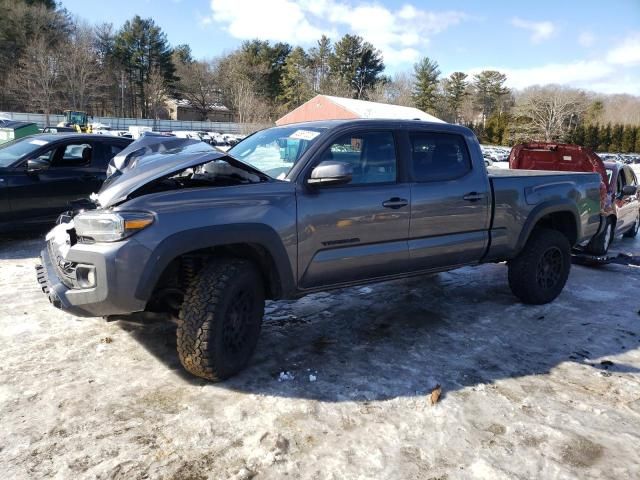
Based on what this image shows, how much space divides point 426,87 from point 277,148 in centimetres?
7648

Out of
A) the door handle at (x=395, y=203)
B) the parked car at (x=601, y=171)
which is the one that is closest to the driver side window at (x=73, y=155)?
the door handle at (x=395, y=203)

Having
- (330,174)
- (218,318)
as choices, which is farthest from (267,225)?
(218,318)

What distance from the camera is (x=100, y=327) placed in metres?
4.14

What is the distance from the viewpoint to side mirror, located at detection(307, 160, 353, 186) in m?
3.37

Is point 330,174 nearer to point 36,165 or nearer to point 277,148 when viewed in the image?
point 277,148

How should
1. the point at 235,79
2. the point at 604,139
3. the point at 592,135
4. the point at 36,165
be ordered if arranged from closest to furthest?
the point at 36,165, the point at 592,135, the point at 604,139, the point at 235,79

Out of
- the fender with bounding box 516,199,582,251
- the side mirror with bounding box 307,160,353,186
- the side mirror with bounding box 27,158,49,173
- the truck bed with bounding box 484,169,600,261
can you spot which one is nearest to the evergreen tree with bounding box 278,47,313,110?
the side mirror with bounding box 27,158,49,173

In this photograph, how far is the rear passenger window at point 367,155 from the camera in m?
3.84

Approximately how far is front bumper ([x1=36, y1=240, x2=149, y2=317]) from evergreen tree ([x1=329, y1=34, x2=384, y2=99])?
2794 inches

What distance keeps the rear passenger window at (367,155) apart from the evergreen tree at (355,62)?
69.5 metres

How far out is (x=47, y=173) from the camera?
682cm

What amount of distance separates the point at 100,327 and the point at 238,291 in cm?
162

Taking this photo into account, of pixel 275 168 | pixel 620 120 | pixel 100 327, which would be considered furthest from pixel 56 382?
pixel 620 120

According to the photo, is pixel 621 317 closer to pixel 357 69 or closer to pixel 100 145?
pixel 100 145
